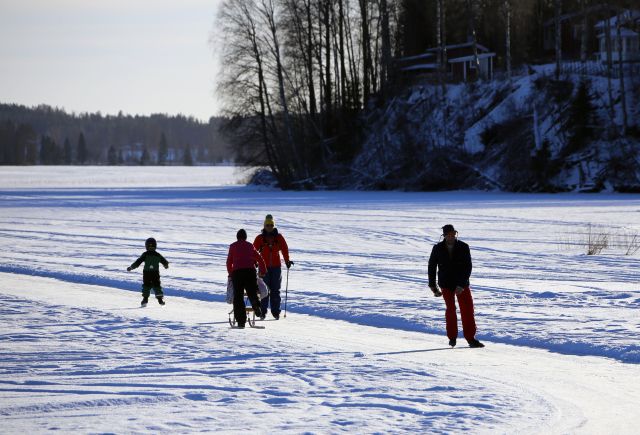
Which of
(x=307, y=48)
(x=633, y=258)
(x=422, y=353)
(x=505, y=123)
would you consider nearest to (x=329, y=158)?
(x=307, y=48)

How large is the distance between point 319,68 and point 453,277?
2204 inches

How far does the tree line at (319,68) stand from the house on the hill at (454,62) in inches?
52.9

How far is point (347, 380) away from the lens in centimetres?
993

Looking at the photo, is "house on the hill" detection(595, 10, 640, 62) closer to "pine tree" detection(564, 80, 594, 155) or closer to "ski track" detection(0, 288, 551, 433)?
"pine tree" detection(564, 80, 594, 155)

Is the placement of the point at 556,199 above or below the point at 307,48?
below

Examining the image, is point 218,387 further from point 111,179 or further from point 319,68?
point 111,179

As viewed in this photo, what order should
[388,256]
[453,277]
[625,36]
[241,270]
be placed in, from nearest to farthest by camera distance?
[453,277], [241,270], [388,256], [625,36]

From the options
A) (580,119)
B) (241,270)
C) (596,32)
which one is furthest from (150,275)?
(596,32)

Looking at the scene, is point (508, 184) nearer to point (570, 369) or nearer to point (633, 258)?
point (633, 258)

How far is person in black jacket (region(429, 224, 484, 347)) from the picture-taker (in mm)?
11961

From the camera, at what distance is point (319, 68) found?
2628 inches

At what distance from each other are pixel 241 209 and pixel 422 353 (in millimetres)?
29922

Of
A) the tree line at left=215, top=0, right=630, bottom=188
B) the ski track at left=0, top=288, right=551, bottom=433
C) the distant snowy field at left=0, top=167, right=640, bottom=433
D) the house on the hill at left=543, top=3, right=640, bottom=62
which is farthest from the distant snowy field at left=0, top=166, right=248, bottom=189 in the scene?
the ski track at left=0, top=288, right=551, bottom=433

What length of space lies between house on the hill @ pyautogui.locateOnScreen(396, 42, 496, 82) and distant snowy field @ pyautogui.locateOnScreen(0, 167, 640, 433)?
44396 mm
